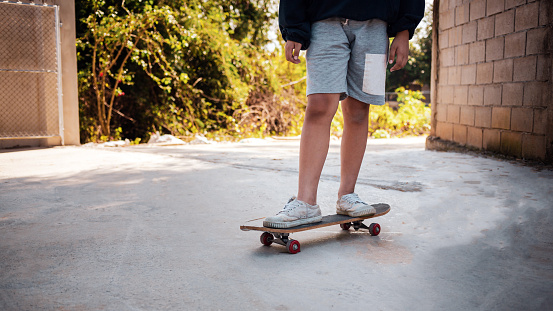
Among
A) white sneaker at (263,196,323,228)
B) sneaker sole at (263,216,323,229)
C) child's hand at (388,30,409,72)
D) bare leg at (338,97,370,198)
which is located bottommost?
sneaker sole at (263,216,323,229)

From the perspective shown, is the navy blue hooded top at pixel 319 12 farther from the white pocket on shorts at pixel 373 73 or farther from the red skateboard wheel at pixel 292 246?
the red skateboard wheel at pixel 292 246

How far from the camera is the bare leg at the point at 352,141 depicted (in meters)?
2.36

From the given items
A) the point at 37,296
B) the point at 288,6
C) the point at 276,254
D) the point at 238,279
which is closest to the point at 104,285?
the point at 37,296

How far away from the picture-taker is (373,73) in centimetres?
223

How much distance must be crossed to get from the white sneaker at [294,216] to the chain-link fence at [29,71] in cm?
468

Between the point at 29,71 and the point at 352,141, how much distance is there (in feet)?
15.8

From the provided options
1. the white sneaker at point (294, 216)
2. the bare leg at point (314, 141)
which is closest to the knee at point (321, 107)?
the bare leg at point (314, 141)

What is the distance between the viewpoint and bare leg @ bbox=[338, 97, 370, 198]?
92.8 inches

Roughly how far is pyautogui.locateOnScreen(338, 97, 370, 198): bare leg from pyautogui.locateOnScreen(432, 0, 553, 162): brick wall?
7.94 feet

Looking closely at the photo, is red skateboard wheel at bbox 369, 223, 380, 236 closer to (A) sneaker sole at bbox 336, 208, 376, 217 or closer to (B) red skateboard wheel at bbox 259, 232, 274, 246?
(A) sneaker sole at bbox 336, 208, 376, 217

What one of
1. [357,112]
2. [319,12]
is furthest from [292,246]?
[319,12]

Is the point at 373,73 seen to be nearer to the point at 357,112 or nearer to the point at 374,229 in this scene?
the point at 357,112

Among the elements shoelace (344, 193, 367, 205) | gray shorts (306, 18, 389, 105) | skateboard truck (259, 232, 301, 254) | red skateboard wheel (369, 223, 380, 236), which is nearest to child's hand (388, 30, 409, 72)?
gray shorts (306, 18, 389, 105)

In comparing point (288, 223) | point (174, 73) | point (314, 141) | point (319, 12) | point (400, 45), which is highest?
point (174, 73)
